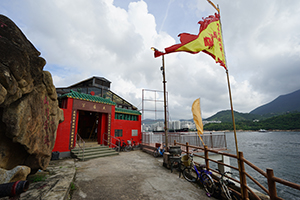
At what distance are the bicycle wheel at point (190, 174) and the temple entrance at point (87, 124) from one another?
13351 mm

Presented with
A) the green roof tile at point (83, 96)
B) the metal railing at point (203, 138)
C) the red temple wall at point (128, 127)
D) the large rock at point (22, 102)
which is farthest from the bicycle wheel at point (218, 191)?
the green roof tile at point (83, 96)

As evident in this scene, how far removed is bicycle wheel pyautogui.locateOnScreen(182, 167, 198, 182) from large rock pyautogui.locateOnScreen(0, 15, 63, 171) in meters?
5.94

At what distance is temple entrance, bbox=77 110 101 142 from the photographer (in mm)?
17234

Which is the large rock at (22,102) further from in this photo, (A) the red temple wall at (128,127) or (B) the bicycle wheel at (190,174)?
(A) the red temple wall at (128,127)

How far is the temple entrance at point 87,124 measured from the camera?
17.2m

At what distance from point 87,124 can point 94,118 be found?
44.3 inches

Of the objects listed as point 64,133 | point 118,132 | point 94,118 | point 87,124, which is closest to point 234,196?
point 64,133

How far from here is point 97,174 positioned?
6727mm

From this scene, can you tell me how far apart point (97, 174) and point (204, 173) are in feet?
16.1

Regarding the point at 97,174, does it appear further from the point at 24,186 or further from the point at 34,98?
the point at 24,186

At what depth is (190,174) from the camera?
6.33 metres

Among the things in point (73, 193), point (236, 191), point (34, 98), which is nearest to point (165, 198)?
point (236, 191)

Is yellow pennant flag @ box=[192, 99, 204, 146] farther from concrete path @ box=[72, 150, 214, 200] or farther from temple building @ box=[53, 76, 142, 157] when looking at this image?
temple building @ box=[53, 76, 142, 157]

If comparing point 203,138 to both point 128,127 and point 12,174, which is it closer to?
point 128,127
